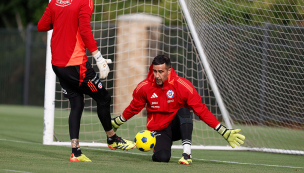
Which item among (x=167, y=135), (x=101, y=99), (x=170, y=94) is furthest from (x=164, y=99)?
(x=101, y=99)

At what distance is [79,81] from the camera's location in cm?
436

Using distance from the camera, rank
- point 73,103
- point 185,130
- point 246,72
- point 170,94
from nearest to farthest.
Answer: point 73,103
point 185,130
point 170,94
point 246,72

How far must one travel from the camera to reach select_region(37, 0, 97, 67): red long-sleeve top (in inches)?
168

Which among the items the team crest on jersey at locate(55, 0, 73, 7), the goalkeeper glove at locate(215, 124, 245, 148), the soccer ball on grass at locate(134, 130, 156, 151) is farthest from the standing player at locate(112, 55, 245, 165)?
the team crest on jersey at locate(55, 0, 73, 7)

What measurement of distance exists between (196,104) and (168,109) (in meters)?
0.37

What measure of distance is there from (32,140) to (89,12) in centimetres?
298

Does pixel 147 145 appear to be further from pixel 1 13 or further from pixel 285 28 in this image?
pixel 1 13

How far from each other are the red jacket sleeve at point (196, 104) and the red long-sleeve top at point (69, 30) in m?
1.15

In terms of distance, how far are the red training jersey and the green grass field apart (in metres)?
0.50

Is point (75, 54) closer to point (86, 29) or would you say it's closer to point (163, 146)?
point (86, 29)

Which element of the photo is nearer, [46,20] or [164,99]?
[46,20]

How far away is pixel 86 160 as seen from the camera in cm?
437

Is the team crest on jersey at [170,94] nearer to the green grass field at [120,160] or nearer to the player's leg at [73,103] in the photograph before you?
the green grass field at [120,160]

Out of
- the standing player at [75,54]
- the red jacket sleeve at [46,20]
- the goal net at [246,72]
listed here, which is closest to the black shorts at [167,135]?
the standing player at [75,54]
